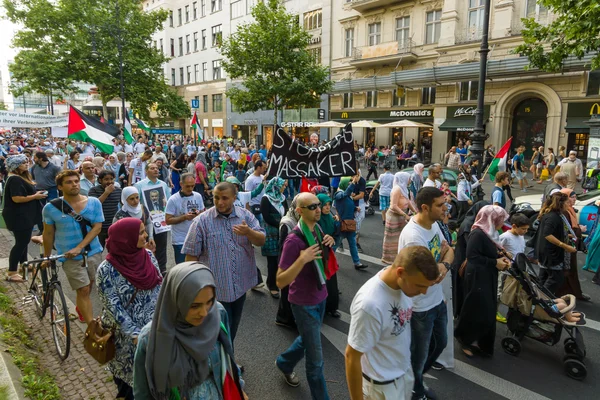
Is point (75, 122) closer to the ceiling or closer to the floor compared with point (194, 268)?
closer to the ceiling

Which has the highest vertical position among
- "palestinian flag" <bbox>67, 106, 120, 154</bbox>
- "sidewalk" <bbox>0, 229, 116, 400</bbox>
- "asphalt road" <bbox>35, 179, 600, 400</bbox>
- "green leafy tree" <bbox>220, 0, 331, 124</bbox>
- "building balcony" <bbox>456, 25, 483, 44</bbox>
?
"building balcony" <bbox>456, 25, 483, 44</bbox>

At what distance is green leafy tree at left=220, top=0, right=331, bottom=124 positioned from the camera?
924 inches

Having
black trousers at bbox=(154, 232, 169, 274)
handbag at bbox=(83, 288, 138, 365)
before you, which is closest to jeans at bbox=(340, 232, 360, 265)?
black trousers at bbox=(154, 232, 169, 274)

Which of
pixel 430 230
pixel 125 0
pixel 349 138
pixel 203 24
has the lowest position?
pixel 430 230

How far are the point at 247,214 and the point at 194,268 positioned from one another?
188cm

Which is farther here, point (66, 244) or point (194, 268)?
point (66, 244)

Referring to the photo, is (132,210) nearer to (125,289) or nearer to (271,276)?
(271,276)

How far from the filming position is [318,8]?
112ft

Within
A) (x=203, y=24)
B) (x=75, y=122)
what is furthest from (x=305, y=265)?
(x=203, y=24)

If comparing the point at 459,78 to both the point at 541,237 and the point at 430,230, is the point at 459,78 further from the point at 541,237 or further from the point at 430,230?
the point at 430,230

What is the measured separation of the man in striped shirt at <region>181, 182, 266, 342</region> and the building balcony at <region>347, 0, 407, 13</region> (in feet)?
95.8

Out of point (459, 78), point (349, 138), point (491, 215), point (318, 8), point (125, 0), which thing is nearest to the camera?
point (491, 215)

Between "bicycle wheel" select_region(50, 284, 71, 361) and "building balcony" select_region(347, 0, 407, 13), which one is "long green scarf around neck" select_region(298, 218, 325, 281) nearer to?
"bicycle wheel" select_region(50, 284, 71, 361)

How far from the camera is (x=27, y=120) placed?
456 inches
